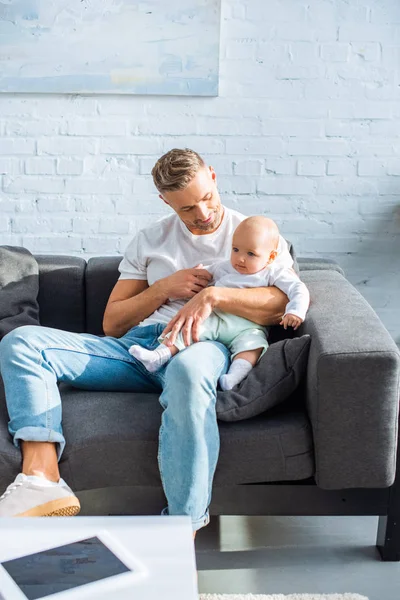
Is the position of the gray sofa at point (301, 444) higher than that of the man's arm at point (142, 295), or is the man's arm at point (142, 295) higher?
the man's arm at point (142, 295)

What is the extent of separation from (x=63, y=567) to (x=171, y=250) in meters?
1.23

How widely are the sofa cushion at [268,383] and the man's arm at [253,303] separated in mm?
129

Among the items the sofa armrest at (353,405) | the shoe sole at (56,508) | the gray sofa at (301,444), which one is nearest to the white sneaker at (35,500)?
the shoe sole at (56,508)

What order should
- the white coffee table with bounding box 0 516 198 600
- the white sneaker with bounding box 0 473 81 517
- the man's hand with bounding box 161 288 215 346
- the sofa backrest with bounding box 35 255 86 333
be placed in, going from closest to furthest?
the white coffee table with bounding box 0 516 198 600
the white sneaker with bounding box 0 473 81 517
the man's hand with bounding box 161 288 215 346
the sofa backrest with bounding box 35 255 86 333

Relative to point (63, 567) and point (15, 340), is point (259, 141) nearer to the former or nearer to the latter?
point (15, 340)

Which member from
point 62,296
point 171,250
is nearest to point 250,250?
point 171,250

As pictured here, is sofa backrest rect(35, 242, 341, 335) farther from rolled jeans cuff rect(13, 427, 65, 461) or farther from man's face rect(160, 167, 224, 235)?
rolled jeans cuff rect(13, 427, 65, 461)

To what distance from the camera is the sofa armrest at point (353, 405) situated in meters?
1.87

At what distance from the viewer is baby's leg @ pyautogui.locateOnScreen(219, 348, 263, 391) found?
2.02m

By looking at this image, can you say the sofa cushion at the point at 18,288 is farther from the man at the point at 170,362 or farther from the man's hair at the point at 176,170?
the man's hair at the point at 176,170

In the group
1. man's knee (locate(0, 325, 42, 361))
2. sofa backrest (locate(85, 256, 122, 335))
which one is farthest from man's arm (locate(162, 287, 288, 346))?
sofa backrest (locate(85, 256, 122, 335))

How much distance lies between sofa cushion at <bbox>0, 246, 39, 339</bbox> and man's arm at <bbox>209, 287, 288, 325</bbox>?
2.07 feet

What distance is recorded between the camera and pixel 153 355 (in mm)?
2080

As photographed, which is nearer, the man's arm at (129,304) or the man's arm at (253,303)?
the man's arm at (253,303)
